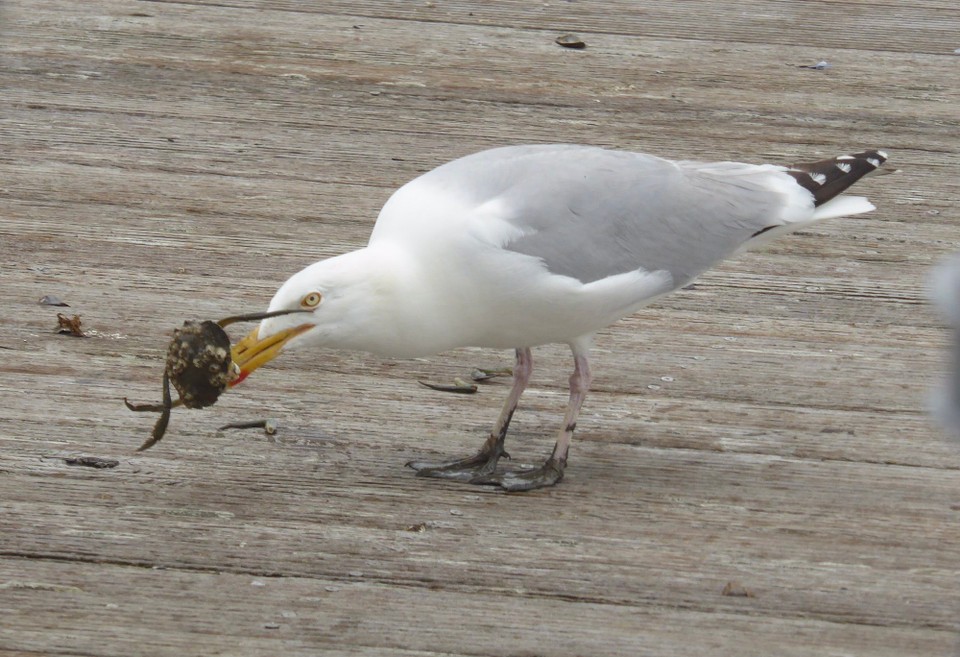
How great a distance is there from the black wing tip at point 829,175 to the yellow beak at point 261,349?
4.43 ft

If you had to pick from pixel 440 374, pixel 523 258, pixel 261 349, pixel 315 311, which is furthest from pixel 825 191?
pixel 261 349

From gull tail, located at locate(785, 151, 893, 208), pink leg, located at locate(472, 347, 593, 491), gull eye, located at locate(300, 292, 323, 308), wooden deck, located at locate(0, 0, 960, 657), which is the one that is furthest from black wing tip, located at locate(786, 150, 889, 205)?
gull eye, located at locate(300, 292, 323, 308)

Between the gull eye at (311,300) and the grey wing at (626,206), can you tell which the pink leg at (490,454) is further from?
the gull eye at (311,300)

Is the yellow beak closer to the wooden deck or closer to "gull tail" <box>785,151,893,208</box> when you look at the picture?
the wooden deck

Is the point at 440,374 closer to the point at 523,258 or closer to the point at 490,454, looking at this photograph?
the point at 490,454

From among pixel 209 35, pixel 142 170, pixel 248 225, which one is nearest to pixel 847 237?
pixel 248 225

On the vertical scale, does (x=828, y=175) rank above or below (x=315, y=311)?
above

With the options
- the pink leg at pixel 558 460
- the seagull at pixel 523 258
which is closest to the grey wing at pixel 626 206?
the seagull at pixel 523 258

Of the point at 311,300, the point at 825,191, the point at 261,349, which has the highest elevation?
the point at 825,191

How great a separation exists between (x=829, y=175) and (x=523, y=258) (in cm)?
99

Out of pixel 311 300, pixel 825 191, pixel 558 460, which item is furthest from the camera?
pixel 825 191

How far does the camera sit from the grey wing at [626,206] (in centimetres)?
327

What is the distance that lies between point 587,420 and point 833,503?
2.19 ft

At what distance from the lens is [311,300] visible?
10.1 feet
